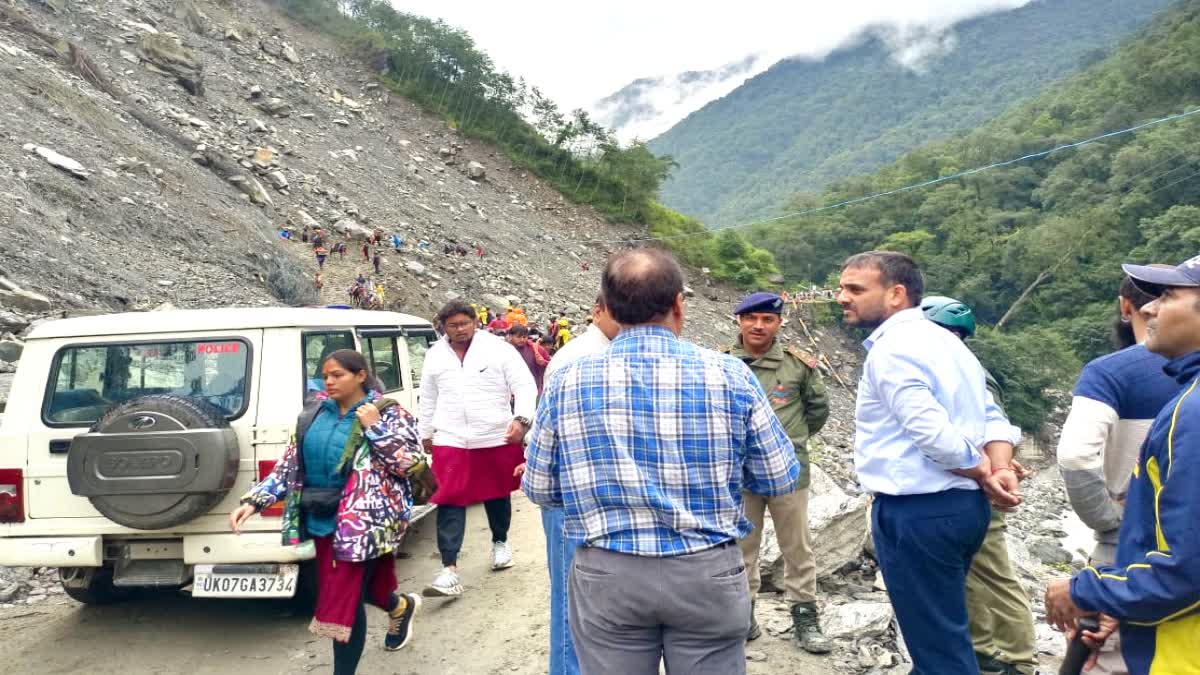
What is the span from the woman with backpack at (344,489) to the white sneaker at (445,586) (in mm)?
1248

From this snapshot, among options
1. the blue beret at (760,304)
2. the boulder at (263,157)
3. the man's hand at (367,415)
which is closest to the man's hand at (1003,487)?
the blue beret at (760,304)

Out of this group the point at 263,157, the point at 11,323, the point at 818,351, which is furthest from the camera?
the point at 818,351

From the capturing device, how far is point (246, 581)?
4047mm

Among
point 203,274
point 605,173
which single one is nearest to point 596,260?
point 605,173

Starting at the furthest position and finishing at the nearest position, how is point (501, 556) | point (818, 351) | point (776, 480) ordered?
point (818, 351) → point (501, 556) → point (776, 480)

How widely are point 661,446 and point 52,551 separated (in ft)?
12.2

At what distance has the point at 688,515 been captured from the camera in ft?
6.50

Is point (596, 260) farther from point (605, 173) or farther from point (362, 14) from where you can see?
point (362, 14)

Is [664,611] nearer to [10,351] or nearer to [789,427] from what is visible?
[789,427]

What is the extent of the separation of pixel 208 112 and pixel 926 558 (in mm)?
29428

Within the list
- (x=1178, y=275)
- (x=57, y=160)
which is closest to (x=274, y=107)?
(x=57, y=160)

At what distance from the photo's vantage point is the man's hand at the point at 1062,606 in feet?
6.51

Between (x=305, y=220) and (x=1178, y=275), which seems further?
(x=305, y=220)

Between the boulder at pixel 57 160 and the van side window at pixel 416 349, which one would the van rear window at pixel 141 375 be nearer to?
the van side window at pixel 416 349
